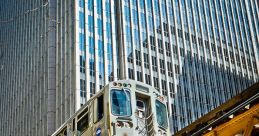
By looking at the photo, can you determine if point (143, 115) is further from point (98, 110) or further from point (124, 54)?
point (124, 54)

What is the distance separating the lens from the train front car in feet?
72.0

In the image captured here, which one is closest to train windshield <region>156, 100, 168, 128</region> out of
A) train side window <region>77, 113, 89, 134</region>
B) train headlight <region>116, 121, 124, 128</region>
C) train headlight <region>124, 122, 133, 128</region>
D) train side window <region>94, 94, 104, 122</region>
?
train headlight <region>124, 122, 133, 128</region>

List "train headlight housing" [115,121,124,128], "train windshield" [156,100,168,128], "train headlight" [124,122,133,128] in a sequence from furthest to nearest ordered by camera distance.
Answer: "train windshield" [156,100,168,128]
"train headlight" [124,122,133,128]
"train headlight housing" [115,121,124,128]

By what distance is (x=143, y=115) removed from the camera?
2300 cm

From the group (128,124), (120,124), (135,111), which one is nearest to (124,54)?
(135,111)

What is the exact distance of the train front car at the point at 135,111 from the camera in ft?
72.0

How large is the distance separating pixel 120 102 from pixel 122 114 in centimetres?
52

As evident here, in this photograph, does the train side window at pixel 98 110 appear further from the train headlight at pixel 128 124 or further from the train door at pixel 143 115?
the train door at pixel 143 115

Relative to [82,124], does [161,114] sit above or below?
above

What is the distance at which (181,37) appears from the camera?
90.2 m

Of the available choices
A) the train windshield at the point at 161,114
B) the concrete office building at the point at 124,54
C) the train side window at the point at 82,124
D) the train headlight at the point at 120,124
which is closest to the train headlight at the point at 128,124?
the train headlight at the point at 120,124

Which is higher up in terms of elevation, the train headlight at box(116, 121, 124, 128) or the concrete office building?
the concrete office building

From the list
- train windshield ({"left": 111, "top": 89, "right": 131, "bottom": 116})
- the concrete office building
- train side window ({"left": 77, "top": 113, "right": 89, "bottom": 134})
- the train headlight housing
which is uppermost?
the concrete office building

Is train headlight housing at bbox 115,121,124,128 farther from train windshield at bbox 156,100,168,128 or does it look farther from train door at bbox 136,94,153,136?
train windshield at bbox 156,100,168,128
